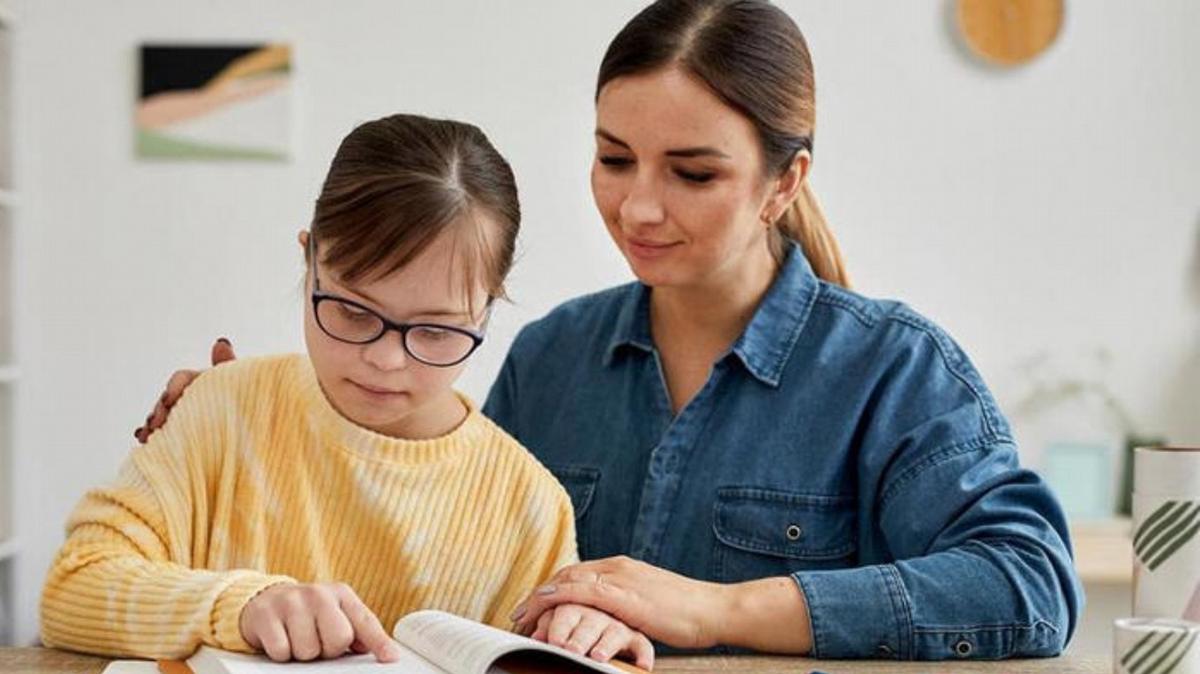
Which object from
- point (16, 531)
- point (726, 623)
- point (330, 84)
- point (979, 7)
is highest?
point (979, 7)

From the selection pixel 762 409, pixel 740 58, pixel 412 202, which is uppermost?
pixel 740 58

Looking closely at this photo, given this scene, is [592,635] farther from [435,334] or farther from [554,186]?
[554,186]

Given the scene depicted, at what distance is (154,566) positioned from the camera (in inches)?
50.9

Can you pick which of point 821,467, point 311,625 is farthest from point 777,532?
point 311,625

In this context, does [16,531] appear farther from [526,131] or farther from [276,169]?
[526,131]

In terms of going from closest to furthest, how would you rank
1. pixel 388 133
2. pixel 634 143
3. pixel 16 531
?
1. pixel 388 133
2. pixel 634 143
3. pixel 16 531

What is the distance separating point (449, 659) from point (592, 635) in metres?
0.17

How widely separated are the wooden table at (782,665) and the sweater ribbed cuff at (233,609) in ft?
0.34

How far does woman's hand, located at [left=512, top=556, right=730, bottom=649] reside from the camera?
136 centimetres

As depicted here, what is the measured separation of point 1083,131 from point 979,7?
1.28 feet

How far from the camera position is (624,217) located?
1.69 meters

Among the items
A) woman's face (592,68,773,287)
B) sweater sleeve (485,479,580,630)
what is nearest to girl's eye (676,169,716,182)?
woman's face (592,68,773,287)

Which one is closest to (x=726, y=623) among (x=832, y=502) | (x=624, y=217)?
(x=832, y=502)

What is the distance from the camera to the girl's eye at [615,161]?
1.71 meters
